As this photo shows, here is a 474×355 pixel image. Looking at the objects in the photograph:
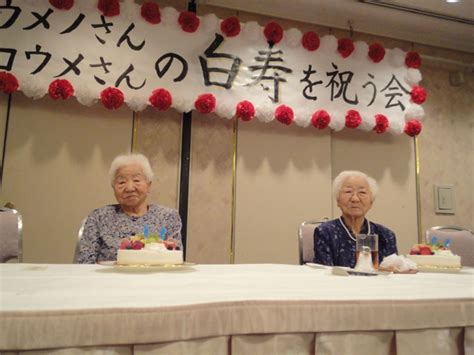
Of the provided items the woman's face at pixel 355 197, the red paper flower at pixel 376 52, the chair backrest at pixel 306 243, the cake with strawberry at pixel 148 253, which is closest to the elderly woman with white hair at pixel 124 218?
the cake with strawberry at pixel 148 253

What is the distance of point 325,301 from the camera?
0.80m

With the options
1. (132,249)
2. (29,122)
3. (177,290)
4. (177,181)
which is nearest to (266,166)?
(177,181)

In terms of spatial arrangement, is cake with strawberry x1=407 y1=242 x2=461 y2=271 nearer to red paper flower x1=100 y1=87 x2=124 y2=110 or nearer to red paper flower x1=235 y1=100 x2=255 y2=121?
red paper flower x1=235 y1=100 x2=255 y2=121

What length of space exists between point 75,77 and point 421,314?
2.79 m

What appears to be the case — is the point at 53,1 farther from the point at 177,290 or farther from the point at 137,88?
the point at 177,290

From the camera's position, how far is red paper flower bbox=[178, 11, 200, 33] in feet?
10.7

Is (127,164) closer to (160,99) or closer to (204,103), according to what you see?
(160,99)

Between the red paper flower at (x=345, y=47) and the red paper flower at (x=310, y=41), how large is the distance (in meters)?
0.25

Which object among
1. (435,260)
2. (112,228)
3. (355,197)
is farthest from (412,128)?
(112,228)

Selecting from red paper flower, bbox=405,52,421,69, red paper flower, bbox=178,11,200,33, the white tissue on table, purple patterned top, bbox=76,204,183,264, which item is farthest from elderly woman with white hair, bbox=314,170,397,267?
A: red paper flower, bbox=405,52,421,69

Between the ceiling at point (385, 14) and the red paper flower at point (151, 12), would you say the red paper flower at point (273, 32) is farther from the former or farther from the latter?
the red paper flower at point (151, 12)

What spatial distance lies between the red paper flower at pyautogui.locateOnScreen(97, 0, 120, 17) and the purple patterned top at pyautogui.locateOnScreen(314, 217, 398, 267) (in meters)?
2.19

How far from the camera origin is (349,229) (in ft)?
7.69

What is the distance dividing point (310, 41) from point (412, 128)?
1252 mm
